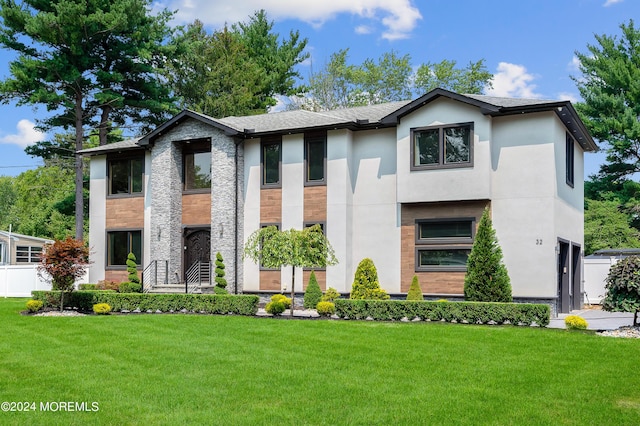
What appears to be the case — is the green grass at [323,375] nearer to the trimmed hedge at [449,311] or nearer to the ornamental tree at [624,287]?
the trimmed hedge at [449,311]

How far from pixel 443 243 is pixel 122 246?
41.1 feet

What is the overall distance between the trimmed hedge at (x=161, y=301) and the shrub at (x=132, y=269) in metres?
2.66

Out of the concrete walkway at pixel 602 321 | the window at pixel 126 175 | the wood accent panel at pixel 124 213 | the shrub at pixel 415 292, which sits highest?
the window at pixel 126 175

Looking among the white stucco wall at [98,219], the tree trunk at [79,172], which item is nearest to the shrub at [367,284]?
the white stucco wall at [98,219]

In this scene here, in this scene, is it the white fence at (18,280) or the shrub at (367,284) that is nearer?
the shrub at (367,284)

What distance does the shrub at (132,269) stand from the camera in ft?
75.5

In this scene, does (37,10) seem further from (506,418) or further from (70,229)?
(506,418)

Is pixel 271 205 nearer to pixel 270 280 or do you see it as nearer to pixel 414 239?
pixel 270 280

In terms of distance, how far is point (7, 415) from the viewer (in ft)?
24.9

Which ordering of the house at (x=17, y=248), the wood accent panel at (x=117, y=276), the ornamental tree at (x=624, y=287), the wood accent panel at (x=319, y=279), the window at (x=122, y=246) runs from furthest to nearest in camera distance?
the house at (x=17, y=248) → the window at (x=122, y=246) → the wood accent panel at (x=117, y=276) → the wood accent panel at (x=319, y=279) → the ornamental tree at (x=624, y=287)

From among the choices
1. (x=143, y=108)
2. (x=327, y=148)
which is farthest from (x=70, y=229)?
(x=327, y=148)

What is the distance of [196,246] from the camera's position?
24031 millimetres

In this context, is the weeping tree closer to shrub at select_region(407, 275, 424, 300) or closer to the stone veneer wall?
shrub at select_region(407, 275, 424, 300)

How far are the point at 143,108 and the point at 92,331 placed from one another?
22689 millimetres
